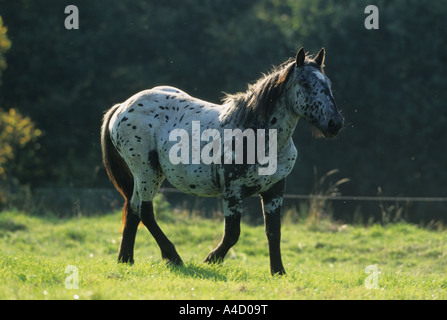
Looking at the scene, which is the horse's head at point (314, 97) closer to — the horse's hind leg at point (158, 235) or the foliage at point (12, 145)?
the horse's hind leg at point (158, 235)

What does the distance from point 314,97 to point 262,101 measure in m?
0.60

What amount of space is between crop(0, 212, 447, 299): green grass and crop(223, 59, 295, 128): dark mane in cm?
166

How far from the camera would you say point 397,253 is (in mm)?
10867

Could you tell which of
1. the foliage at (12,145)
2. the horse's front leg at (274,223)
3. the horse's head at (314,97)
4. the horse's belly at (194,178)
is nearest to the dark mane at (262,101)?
the horse's head at (314,97)

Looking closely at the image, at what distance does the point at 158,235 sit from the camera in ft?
24.0

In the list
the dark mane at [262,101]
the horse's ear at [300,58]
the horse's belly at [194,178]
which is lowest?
the horse's belly at [194,178]

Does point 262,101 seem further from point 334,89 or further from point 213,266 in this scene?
point 334,89

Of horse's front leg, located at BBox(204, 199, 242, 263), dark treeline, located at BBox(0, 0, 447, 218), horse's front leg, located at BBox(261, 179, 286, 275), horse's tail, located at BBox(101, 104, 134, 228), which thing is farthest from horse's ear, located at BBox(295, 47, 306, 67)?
dark treeline, located at BBox(0, 0, 447, 218)

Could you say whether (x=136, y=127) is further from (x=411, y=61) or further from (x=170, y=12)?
(x=170, y=12)

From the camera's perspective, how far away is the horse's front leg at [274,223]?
22.4ft

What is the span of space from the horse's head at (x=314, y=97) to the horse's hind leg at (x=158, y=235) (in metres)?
2.19

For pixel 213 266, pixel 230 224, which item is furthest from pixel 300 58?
pixel 213 266

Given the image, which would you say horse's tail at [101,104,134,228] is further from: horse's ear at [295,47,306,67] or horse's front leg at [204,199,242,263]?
horse's ear at [295,47,306,67]
